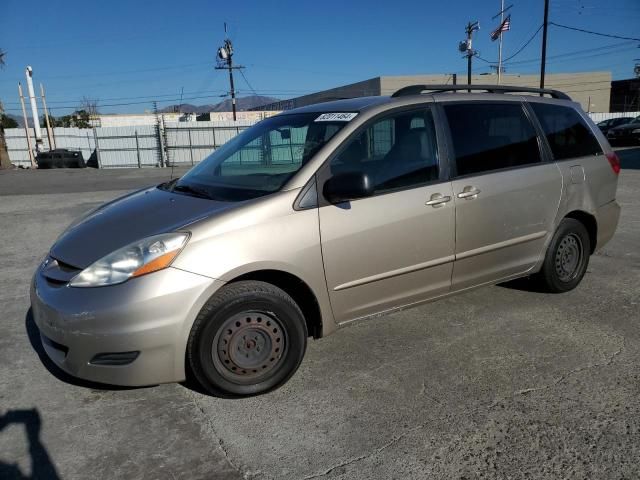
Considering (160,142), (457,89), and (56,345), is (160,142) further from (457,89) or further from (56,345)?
(56,345)

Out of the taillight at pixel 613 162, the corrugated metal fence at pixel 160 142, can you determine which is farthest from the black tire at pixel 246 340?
the corrugated metal fence at pixel 160 142

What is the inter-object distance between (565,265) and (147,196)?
359 cm

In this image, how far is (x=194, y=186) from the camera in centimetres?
358

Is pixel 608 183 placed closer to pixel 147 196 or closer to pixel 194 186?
pixel 194 186

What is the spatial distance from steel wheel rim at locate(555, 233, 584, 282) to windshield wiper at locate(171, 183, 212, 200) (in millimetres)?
3018

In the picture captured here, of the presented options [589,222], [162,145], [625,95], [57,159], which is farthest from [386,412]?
[625,95]

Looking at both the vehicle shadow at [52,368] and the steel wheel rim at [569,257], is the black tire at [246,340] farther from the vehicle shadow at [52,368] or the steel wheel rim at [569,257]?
the steel wheel rim at [569,257]

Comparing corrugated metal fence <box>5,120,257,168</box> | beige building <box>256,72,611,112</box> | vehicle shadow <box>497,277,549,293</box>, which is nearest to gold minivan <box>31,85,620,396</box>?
vehicle shadow <box>497,277,549,293</box>

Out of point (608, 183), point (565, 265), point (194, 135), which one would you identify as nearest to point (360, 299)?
point (565, 265)

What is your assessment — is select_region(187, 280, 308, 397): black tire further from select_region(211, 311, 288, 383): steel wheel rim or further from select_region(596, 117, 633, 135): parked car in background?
select_region(596, 117, 633, 135): parked car in background

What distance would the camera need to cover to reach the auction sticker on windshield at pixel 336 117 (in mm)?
3367

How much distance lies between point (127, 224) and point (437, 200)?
6.67 ft

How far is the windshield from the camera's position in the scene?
3.21 m

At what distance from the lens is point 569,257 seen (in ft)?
14.7
